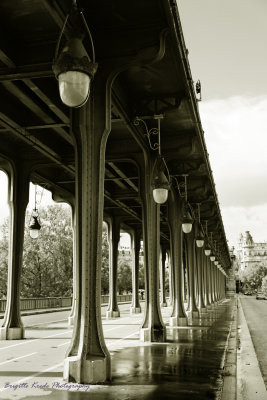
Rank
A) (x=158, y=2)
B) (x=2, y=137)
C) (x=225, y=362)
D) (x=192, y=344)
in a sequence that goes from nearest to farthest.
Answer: (x=158, y=2) < (x=225, y=362) < (x=192, y=344) < (x=2, y=137)

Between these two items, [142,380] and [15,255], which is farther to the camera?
[15,255]

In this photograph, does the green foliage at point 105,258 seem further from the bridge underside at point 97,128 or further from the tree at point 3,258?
the bridge underside at point 97,128

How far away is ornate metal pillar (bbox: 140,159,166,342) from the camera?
13523 mm

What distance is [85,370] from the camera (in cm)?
734

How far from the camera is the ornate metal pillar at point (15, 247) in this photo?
1520cm

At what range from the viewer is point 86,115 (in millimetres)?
8336

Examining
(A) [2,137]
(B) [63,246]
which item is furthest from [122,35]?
(B) [63,246]

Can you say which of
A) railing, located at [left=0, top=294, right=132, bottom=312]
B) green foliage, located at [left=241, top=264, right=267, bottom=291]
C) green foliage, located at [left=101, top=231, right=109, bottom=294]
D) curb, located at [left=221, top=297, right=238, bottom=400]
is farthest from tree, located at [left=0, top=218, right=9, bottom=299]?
green foliage, located at [left=241, top=264, right=267, bottom=291]

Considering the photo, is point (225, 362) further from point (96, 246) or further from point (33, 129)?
point (33, 129)

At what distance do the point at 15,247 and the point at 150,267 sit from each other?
191 inches

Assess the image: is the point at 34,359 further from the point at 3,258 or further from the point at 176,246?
the point at 3,258

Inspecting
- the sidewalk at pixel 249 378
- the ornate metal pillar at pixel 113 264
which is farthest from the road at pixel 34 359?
the ornate metal pillar at pixel 113 264

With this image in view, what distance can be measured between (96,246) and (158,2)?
4.20 meters

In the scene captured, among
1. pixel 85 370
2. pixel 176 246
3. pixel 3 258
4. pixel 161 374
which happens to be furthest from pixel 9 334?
pixel 3 258
